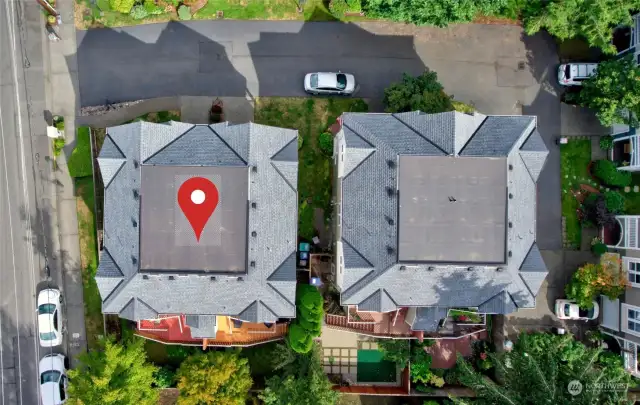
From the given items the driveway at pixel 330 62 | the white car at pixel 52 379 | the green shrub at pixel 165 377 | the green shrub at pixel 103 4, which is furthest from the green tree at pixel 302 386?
the green shrub at pixel 103 4

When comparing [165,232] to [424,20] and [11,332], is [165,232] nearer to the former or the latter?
[11,332]

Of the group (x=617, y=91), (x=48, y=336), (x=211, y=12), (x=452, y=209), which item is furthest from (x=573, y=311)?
(x=48, y=336)

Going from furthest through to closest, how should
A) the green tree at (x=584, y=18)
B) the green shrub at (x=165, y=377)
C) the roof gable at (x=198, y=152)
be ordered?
the green shrub at (x=165, y=377), the green tree at (x=584, y=18), the roof gable at (x=198, y=152)

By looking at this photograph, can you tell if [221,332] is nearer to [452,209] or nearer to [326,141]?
[326,141]

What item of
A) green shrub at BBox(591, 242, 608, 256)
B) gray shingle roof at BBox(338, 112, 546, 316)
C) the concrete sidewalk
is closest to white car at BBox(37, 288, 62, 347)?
the concrete sidewalk

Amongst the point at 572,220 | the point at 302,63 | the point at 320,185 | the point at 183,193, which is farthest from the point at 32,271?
the point at 572,220

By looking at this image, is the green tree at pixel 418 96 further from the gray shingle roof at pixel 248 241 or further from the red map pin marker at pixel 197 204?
the red map pin marker at pixel 197 204

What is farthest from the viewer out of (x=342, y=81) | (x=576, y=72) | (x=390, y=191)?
(x=576, y=72)

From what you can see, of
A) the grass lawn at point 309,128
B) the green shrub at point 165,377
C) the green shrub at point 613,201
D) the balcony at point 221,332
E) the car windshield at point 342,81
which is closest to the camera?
the balcony at point 221,332
